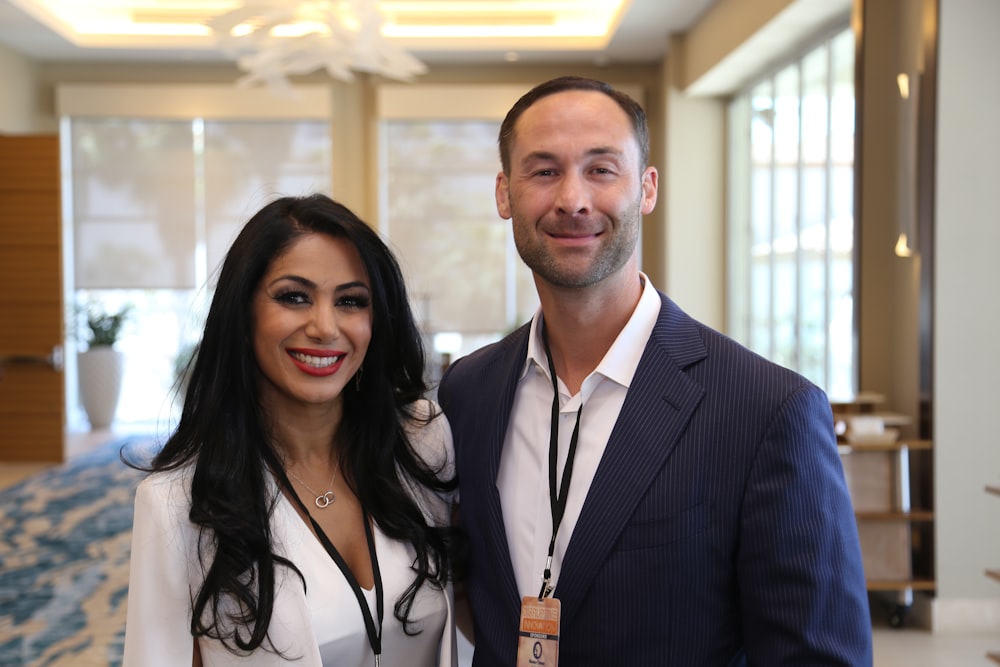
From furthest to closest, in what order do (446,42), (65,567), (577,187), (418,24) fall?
1. (418,24)
2. (446,42)
3. (65,567)
4. (577,187)

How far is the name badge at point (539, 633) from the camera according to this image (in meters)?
1.67

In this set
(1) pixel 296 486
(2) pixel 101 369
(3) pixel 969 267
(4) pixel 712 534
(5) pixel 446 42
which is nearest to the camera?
(4) pixel 712 534

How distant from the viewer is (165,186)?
36.6 feet

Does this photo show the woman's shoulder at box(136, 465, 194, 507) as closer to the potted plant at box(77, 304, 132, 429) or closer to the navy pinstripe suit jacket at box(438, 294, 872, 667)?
the navy pinstripe suit jacket at box(438, 294, 872, 667)

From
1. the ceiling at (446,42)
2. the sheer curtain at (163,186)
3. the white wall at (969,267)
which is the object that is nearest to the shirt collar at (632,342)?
the white wall at (969,267)

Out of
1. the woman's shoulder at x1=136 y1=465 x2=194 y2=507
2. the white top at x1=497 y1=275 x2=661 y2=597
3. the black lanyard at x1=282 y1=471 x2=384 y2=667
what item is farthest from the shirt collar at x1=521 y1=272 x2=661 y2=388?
the woman's shoulder at x1=136 y1=465 x2=194 y2=507

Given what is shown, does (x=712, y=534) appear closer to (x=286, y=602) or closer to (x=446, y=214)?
(x=286, y=602)

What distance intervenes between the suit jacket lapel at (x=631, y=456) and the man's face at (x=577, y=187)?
0.21 metres

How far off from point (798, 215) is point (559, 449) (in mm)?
6178

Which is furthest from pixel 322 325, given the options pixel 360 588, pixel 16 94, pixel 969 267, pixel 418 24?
pixel 16 94

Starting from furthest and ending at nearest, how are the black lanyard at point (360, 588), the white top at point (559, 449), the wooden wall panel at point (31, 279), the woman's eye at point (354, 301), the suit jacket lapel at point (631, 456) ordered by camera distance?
1. the wooden wall panel at point (31, 279)
2. the woman's eye at point (354, 301)
3. the black lanyard at point (360, 588)
4. the white top at point (559, 449)
5. the suit jacket lapel at point (631, 456)

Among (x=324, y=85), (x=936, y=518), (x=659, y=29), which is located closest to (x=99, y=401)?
(x=324, y=85)

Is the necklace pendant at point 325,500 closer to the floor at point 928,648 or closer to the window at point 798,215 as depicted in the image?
the floor at point 928,648

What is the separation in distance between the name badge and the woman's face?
58 centimetres
